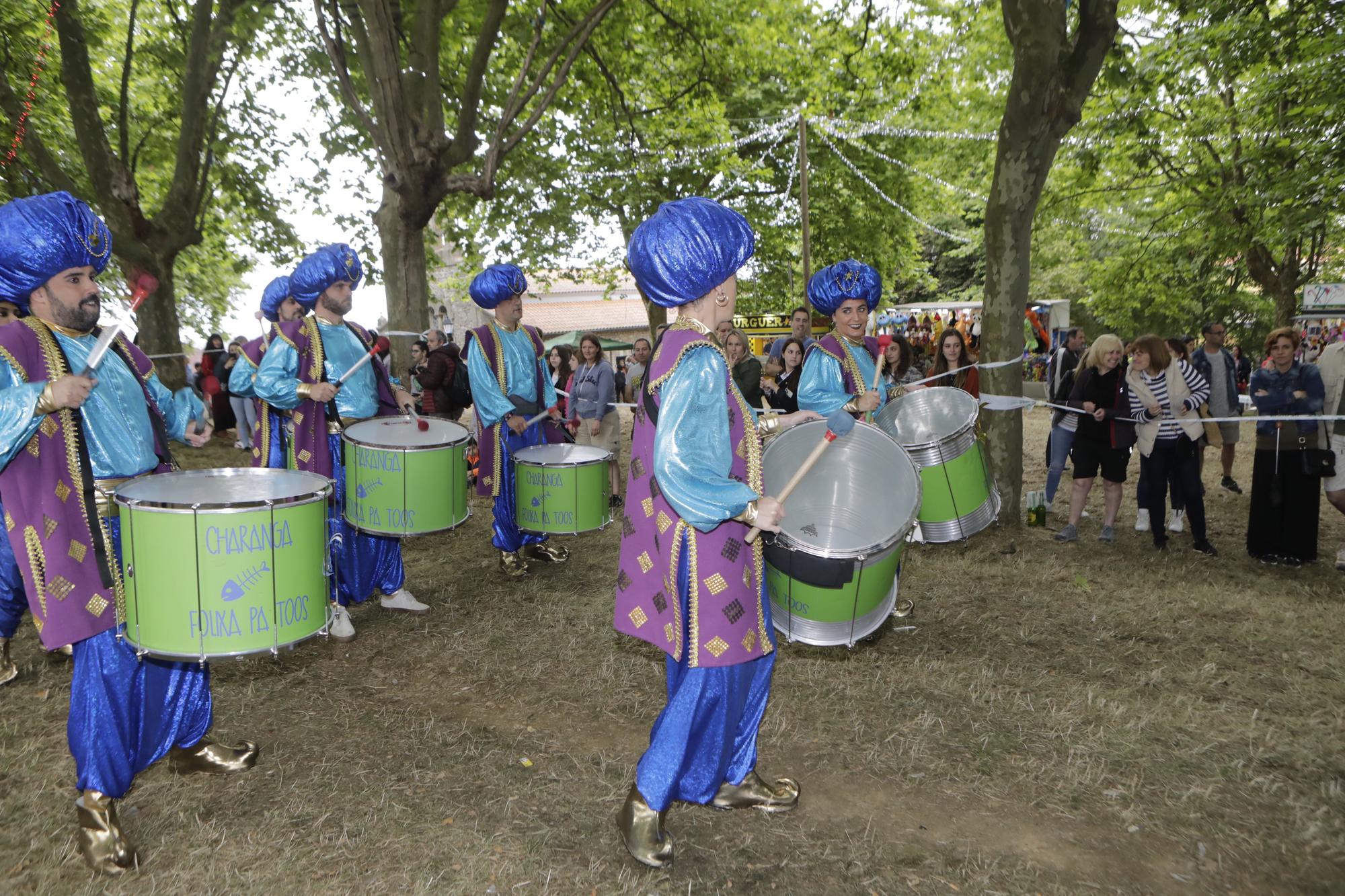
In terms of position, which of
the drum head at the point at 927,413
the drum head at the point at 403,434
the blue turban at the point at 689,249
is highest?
the blue turban at the point at 689,249

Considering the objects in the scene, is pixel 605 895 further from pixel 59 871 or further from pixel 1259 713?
pixel 1259 713

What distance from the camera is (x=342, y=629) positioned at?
4.99m

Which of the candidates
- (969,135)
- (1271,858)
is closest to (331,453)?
(1271,858)

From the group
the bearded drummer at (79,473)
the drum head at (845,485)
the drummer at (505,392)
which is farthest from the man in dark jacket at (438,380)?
the drum head at (845,485)

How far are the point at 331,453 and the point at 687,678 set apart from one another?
310 centimetres

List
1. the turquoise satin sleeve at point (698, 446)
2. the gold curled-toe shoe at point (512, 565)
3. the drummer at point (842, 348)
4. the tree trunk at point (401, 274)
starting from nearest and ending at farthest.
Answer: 1. the turquoise satin sleeve at point (698, 446)
2. the drummer at point (842, 348)
3. the gold curled-toe shoe at point (512, 565)
4. the tree trunk at point (401, 274)

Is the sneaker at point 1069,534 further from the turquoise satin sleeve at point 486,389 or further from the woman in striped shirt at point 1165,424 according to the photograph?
the turquoise satin sleeve at point 486,389

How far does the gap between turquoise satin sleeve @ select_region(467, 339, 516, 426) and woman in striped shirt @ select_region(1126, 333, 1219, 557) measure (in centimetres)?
474

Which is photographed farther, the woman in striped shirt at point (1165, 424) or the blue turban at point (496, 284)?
the woman in striped shirt at point (1165, 424)

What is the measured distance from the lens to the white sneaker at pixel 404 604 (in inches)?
216

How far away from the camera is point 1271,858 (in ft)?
9.35

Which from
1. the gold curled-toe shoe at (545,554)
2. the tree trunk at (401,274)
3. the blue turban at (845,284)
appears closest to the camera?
the blue turban at (845,284)

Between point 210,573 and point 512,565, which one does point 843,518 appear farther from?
point 512,565

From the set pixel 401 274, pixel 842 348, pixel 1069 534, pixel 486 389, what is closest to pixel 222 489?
pixel 486 389
